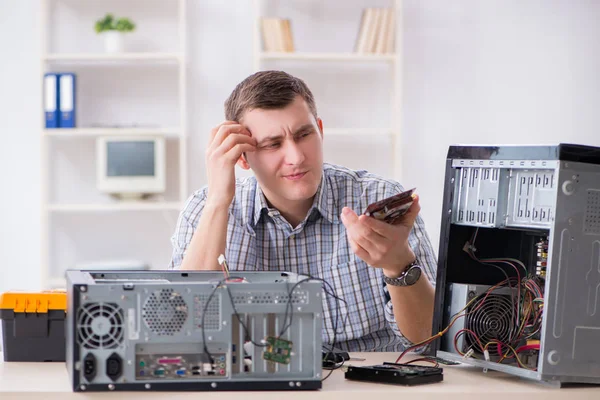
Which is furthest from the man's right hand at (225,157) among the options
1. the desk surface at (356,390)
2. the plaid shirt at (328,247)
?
the desk surface at (356,390)

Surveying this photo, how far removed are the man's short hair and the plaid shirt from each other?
0.21 metres

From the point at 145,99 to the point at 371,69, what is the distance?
117 centimetres

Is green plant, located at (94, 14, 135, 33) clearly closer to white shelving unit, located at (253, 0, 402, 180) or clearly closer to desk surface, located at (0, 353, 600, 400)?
white shelving unit, located at (253, 0, 402, 180)

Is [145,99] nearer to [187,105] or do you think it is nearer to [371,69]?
[187,105]

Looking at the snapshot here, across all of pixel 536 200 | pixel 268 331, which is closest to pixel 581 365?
pixel 536 200

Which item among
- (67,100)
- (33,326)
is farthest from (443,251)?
(67,100)

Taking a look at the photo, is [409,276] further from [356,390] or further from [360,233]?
[356,390]

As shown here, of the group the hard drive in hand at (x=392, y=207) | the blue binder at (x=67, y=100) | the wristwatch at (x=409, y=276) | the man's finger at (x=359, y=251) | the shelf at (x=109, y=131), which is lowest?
the wristwatch at (x=409, y=276)

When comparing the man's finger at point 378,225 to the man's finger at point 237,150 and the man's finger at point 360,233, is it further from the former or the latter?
the man's finger at point 237,150

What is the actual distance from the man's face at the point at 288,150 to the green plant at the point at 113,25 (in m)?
2.07

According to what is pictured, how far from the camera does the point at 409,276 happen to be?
1.58 m

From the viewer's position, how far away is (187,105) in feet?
12.9

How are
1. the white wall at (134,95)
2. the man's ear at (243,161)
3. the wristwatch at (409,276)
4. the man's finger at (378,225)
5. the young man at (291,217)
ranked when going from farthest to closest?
the white wall at (134,95) < the man's ear at (243,161) < the young man at (291,217) < the wristwatch at (409,276) < the man's finger at (378,225)

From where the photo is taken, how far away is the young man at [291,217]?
1.79 metres
